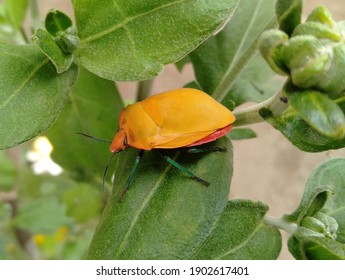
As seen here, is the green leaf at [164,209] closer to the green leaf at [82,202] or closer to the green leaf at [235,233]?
the green leaf at [235,233]

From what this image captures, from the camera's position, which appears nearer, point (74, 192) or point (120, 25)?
A: point (120, 25)

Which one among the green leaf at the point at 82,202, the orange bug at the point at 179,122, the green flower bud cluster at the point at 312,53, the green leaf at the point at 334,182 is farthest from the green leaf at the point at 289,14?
the green leaf at the point at 82,202

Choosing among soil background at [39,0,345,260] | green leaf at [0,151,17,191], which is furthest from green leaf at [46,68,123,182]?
soil background at [39,0,345,260]

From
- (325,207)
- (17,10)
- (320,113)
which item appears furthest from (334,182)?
(17,10)

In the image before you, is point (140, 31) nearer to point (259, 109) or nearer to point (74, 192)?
point (259, 109)
